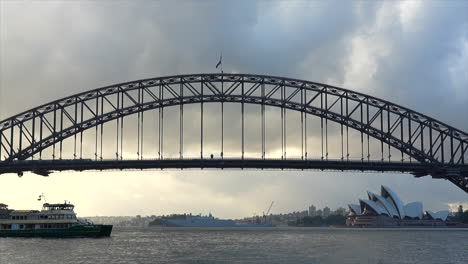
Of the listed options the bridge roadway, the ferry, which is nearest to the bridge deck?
the bridge roadway

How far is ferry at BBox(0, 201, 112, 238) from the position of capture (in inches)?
3240

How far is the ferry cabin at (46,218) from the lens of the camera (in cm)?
8275

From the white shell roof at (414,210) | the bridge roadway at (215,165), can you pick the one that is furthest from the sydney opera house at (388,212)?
the bridge roadway at (215,165)

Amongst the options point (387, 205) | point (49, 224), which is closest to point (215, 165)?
point (49, 224)

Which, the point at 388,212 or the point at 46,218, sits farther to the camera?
the point at 388,212

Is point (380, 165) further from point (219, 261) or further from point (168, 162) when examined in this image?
point (219, 261)

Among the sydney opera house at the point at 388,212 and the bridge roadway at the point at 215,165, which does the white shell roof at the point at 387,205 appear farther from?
the bridge roadway at the point at 215,165

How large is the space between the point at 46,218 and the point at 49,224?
0.77 m

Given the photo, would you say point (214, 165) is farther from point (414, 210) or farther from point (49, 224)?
point (414, 210)

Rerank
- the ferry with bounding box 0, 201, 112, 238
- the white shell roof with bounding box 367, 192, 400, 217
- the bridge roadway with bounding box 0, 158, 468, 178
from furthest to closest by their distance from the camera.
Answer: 1. the white shell roof with bounding box 367, 192, 400, 217
2. the bridge roadway with bounding box 0, 158, 468, 178
3. the ferry with bounding box 0, 201, 112, 238

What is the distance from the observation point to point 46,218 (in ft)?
274

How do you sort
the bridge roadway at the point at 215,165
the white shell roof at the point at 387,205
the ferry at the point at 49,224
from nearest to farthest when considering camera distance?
the ferry at the point at 49,224 < the bridge roadway at the point at 215,165 < the white shell roof at the point at 387,205

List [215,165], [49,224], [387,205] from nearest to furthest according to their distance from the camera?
[49,224], [215,165], [387,205]

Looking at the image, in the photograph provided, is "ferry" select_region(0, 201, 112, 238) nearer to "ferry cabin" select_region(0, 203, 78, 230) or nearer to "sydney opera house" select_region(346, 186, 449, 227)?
"ferry cabin" select_region(0, 203, 78, 230)
